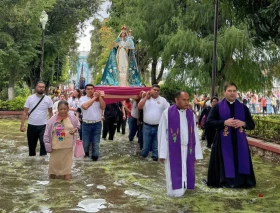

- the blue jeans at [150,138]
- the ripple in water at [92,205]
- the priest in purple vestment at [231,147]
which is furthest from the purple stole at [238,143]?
the blue jeans at [150,138]

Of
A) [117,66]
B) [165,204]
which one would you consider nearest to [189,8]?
[117,66]

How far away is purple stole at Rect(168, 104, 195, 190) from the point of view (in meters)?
6.16

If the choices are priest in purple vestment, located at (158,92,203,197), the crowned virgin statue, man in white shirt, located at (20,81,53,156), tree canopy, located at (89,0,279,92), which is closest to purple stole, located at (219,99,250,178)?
priest in purple vestment, located at (158,92,203,197)

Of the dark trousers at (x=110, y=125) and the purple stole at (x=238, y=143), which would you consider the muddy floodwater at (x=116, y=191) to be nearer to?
the purple stole at (x=238, y=143)

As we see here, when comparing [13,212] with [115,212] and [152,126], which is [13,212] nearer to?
[115,212]

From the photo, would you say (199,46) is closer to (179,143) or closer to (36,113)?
(36,113)

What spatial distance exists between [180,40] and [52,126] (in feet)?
39.4

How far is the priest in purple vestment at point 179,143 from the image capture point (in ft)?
20.2

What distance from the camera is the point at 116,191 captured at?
6406 mm

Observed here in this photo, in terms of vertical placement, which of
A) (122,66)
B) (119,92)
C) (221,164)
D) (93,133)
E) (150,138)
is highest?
(122,66)

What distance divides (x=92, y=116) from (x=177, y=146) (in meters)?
3.09

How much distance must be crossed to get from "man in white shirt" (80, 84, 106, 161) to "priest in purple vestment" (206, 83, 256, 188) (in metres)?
2.92

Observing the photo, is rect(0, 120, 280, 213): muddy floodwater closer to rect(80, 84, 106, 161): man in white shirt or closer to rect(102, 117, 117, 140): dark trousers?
rect(80, 84, 106, 161): man in white shirt

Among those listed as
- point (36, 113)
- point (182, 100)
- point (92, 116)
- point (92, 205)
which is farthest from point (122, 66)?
point (92, 205)
